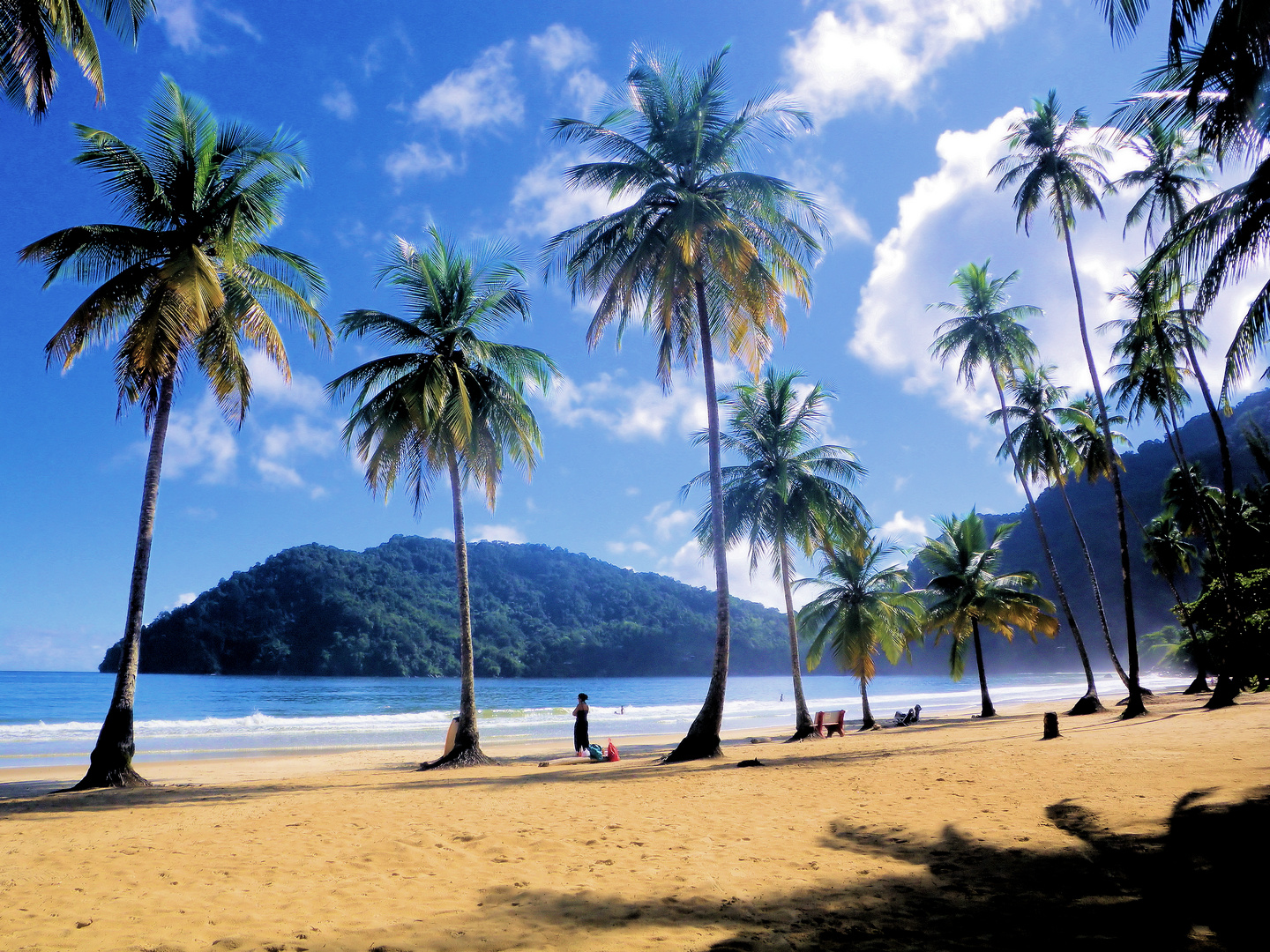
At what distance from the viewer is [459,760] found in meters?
14.1

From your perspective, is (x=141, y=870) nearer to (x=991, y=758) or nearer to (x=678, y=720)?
(x=991, y=758)

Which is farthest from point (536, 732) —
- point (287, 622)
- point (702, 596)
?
point (702, 596)

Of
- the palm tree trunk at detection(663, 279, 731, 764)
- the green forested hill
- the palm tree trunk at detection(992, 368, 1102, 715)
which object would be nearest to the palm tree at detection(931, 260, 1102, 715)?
the palm tree trunk at detection(992, 368, 1102, 715)

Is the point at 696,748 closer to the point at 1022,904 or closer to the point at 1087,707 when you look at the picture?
the point at 1022,904

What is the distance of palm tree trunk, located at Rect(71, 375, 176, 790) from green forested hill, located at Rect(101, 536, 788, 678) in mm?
85151

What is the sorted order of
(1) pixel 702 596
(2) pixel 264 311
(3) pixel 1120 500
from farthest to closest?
(1) pixel 702 596 < (3) pixel 1120 500 < (2) pixel 264 311

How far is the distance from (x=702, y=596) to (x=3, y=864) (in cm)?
12611

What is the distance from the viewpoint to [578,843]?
20.2 feet

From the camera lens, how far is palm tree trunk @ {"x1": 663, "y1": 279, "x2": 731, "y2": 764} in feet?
42.7

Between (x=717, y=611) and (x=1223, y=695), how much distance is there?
11847 mm

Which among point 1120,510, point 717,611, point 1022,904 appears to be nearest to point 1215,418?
point 1120,510

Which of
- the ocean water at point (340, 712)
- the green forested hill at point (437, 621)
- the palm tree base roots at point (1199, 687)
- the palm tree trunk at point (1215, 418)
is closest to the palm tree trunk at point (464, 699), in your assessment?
the ocean water at point (340, 712)

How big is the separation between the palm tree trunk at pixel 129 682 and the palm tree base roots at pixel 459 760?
4810 mm

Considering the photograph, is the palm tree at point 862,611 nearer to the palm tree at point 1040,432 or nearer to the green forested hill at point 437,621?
the palm tree at point 1040,432
